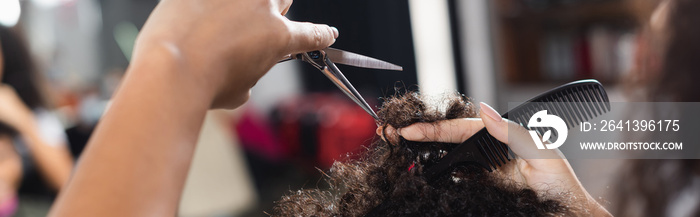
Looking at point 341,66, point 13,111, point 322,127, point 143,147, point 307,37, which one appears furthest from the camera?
point 322,127

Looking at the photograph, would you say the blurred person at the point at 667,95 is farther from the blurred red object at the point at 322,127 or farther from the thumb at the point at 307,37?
the blurred red object at the point at 322,127

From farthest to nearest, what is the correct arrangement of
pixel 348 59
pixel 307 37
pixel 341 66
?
pixel 341 66
pixel 348 59
pixel 307 37

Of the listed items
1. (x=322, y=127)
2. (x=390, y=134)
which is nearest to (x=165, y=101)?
(x=390, y=134)

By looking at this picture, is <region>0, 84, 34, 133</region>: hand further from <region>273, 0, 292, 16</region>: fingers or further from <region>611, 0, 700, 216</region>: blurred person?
<region>611, 0, 700, 216</region>: blurred person

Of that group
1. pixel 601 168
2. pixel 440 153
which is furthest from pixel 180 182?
pixel 601 168

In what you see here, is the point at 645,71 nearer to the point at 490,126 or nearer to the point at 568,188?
the point at 568,188

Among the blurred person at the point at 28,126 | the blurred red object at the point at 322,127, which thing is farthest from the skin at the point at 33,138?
the blurred red object at the point at 322,127

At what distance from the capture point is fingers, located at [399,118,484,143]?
59cm

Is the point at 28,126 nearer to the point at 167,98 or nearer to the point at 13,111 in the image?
the point at 13,111

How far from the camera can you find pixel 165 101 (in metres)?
0.41

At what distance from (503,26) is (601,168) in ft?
2.91

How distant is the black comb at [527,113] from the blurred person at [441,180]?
1 cm

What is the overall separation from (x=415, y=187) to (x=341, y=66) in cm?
165

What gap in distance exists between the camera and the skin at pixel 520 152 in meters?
0.57
